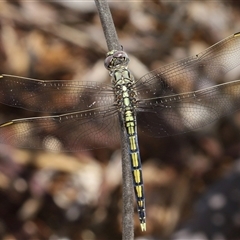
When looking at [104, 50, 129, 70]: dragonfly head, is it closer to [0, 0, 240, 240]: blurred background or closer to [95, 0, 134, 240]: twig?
[95, 0, 134, 240]: twig

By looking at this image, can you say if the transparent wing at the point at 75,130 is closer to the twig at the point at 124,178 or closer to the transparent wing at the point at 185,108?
the transparent wing at the point at 185,108

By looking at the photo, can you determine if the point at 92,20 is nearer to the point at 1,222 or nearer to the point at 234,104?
the point at 1,222

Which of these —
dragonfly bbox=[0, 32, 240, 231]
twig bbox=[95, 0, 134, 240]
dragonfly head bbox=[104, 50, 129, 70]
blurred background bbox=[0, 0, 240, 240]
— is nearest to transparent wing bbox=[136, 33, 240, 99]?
dragonfly bbox=[0, 32, 240, 231]

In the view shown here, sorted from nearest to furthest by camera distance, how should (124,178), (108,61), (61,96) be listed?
(124,178) < (108,61) < (61,96)

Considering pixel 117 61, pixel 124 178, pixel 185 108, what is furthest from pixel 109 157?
pixel 124 178

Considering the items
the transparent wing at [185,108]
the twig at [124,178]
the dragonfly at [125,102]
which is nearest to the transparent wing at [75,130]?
the dragonfly at [125,102]

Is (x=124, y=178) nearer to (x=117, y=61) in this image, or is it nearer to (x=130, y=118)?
(x=130, y=118)
